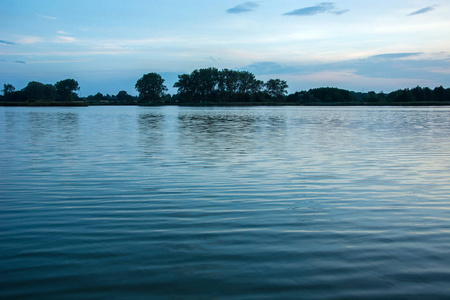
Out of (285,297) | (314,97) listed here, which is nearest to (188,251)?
(285,297)

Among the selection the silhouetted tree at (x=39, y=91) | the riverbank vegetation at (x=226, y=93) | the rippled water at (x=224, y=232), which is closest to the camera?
the rippled water at (x=224, y=232)

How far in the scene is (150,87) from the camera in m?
187

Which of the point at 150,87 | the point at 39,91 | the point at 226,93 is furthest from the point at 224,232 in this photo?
the point at 39,91

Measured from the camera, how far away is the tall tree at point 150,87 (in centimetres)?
18588

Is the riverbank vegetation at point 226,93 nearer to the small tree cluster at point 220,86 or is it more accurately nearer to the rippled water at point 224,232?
the small tree cluster at point 220,86

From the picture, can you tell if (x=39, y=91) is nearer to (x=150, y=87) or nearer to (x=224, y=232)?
(x=150, y=87)

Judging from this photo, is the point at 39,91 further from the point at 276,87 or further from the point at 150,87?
the point at 276,87

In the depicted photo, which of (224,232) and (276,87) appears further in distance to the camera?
(276,87)

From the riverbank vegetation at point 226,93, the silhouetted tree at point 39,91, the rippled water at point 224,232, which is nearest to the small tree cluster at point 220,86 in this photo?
the riverbank vegetation at point 226,93

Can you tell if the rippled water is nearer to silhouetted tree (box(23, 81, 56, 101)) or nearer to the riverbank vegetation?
the riverbank vegetation

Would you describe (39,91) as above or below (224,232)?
above

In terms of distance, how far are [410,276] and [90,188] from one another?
7029mm

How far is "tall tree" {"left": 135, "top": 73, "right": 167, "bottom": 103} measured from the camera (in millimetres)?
185875

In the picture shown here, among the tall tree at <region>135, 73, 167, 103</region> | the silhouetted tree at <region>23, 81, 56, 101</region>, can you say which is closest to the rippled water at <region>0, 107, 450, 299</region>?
the tall tree at <region>135, 73, 167, 103</region>
